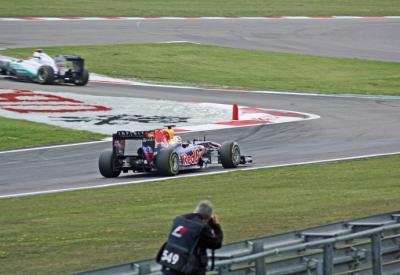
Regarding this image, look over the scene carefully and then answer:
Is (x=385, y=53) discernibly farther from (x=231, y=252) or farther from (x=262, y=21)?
(x=231, y=252)

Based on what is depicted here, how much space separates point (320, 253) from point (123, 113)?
895 inches

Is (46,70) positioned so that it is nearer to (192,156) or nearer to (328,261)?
(192,156)

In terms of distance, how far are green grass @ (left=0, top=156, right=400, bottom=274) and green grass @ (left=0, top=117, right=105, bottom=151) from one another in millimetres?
7143

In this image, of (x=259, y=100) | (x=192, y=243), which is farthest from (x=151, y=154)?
(x=259, y=100)

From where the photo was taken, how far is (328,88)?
140 ft

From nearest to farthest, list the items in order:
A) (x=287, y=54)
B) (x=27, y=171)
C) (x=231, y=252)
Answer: (x=231, y=252)
(x=27, y=171)
(x=287, y=54)

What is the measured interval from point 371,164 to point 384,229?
1286 cm

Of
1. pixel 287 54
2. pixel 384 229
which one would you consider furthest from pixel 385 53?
pixel 384 229

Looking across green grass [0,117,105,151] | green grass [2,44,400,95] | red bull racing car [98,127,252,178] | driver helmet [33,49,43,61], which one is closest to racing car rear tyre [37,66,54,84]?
driver helmet [33,49,43,61]

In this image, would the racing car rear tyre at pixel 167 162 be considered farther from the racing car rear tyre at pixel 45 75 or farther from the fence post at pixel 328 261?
the racing car rear tyre at pixel 45 75

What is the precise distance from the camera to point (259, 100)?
38.4 meters

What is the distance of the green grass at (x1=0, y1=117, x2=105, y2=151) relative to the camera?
93.8 feet

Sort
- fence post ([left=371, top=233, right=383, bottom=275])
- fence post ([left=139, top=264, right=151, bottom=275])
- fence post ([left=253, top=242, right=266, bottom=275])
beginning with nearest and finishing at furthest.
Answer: fence post ([left=139, top=264, right=151, bottom=275]) → fence post ([left=253, top=242, right=266, bottom=275]) → fence post ([left=371, top=233, right=383, bottom=275])

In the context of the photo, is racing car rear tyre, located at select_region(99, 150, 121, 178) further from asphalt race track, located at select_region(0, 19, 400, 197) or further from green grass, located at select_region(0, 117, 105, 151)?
green grass, located at select_region(0, 117, 105, 151)
